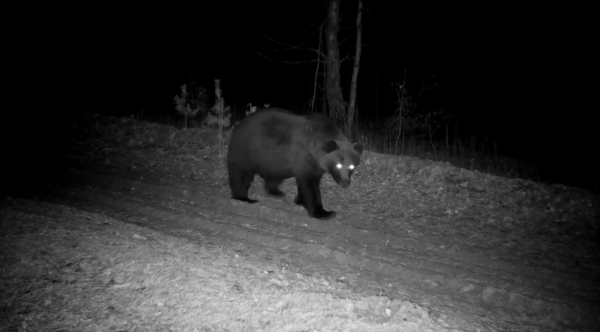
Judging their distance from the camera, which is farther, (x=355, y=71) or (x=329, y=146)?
(x=355, y=71)

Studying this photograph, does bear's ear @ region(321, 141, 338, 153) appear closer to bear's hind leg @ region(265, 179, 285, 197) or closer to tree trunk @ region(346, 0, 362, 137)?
bear's hind leg @ region(265, 179, 285, 197)

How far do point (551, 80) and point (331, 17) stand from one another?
14462 millimetres

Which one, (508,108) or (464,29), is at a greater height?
(464,29)

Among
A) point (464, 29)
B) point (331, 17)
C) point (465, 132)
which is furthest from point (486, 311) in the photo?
point (464, 29)

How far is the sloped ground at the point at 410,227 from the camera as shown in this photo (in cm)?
483

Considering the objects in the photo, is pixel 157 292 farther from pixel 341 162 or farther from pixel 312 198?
pixel 341 162

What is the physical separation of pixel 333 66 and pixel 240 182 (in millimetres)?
7458

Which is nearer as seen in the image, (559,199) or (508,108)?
(559,199)

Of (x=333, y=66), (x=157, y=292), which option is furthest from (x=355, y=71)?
(x=157, y=292)

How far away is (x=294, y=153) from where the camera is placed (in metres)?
7.23

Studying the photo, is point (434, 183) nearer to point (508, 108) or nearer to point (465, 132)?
point (465, 132)

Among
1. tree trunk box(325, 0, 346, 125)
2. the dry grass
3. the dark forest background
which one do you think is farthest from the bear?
tree trunk box(325, 0, 346, 125)

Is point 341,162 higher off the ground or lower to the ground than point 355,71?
lower

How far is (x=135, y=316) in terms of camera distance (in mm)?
3939
